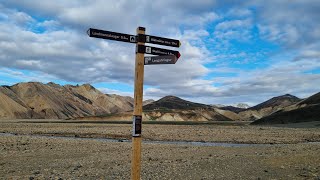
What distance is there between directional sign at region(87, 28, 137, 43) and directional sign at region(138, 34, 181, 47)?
206 mm

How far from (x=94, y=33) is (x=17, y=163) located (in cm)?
1336

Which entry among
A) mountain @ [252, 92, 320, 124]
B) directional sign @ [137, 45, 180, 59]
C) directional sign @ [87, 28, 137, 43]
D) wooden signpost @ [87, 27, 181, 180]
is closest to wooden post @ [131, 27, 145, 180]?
wooden signpost @ [87, 27, 181, 180]

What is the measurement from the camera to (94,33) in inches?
344

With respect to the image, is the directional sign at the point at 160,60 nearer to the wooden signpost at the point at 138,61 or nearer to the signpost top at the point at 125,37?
the wooden signpost at the point at 138,61

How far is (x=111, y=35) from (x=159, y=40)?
1283 millimetres

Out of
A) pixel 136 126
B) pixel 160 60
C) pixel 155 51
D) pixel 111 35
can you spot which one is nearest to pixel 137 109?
pixel 136 126

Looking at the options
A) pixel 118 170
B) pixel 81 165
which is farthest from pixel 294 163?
pixel 81 165

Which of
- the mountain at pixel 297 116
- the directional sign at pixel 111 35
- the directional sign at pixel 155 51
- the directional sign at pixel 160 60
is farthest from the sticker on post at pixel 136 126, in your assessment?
the mountain at pixel 297 116

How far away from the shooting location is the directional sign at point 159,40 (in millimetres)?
9027

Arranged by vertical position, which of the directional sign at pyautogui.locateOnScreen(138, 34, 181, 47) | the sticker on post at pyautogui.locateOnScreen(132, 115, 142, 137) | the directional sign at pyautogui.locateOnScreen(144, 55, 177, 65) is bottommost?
the sticker on post at pyautogui.locateOnScreen(132, 115, 142, 137)

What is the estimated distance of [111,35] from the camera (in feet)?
29.2

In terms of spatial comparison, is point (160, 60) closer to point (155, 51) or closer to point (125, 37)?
point (155, 51)

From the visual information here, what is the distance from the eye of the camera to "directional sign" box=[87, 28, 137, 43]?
8.72 metres

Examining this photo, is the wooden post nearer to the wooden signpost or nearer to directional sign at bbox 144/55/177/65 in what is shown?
the wooden signpost
